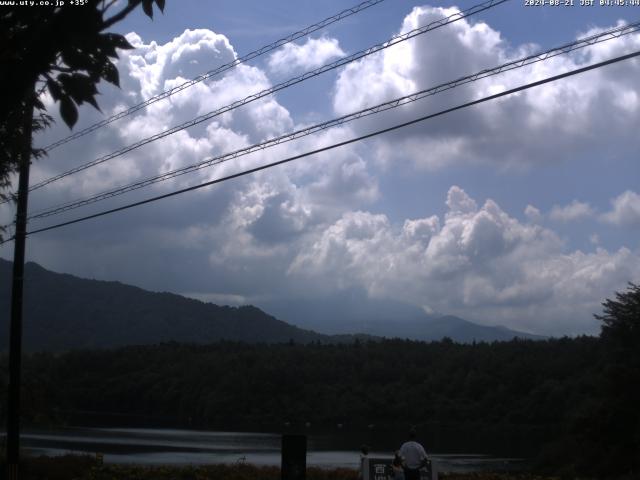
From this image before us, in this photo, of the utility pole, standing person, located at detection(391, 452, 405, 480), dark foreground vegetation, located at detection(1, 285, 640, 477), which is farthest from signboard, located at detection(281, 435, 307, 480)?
dark foreground vegetation, located at detection(1, 285, 640, 477)

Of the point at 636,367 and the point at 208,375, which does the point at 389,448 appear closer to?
the point at 636,367

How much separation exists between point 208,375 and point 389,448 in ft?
180

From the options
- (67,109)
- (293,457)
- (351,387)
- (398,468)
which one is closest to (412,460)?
(398,468)

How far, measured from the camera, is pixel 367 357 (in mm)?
108500

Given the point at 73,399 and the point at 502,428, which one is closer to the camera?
the point at 502,428

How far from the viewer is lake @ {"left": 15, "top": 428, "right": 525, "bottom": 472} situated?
39281 mm

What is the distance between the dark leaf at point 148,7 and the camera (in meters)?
6.36

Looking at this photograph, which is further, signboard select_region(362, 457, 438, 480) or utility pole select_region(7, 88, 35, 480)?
utility pole select_region(7, 88, 35, 480)

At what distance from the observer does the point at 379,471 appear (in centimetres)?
1944

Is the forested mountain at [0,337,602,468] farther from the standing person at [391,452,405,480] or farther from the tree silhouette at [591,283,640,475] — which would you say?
the standing person at [391,452,405,480]

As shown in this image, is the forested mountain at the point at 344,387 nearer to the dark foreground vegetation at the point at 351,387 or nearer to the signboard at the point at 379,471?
the dark foreground vegetation at the point at 351,387

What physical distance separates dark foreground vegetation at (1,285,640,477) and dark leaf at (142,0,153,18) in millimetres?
56012

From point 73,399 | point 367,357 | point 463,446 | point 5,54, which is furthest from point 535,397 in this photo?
point 5,54

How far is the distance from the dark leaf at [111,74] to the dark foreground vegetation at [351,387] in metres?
55.7
